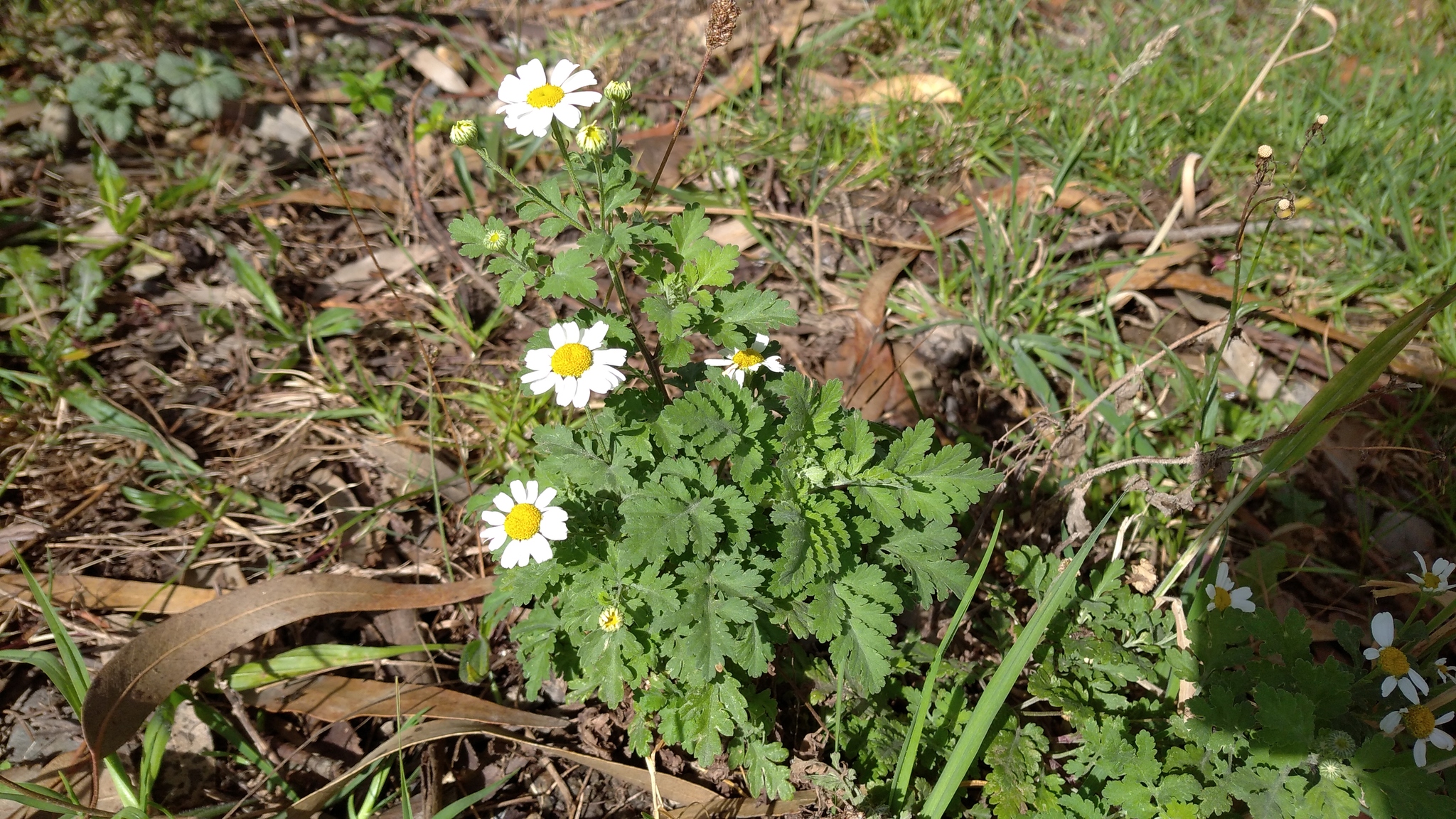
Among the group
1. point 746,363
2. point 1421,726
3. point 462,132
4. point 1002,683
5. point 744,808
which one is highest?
point 462,132

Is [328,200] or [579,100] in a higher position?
[579,100]

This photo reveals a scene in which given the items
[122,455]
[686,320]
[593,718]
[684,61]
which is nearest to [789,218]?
[684,61]

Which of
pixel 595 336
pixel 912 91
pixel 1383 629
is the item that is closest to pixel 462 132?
pixel 595 336

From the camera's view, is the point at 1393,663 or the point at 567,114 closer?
the point at 567,114

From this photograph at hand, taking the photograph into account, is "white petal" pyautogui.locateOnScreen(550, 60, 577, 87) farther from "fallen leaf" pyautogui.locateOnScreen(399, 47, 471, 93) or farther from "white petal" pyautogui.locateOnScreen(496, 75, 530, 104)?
"fallen leaf" pyautogui.locateOnScreen(399, 47, 471, 93)

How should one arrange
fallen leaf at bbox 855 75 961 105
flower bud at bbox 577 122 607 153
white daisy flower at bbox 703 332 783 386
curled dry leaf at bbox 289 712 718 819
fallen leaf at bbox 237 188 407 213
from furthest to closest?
fallen leaf at bbox 855 75 961 105 < fallen leaf at bbox 237 188 407 213 < curled dry leaf at bbox 289 712 718 819 < white daisy flower at bbox 703 332 783 386 < flower bud at bbox 577 122 607 153

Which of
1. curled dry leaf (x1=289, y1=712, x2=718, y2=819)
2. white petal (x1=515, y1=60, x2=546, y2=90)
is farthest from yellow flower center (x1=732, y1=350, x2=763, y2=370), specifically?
curled dry leaf (x1=289, y1=712, x2=718, y2=819)

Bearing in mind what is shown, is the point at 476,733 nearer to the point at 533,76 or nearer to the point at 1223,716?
the point at 533,76
